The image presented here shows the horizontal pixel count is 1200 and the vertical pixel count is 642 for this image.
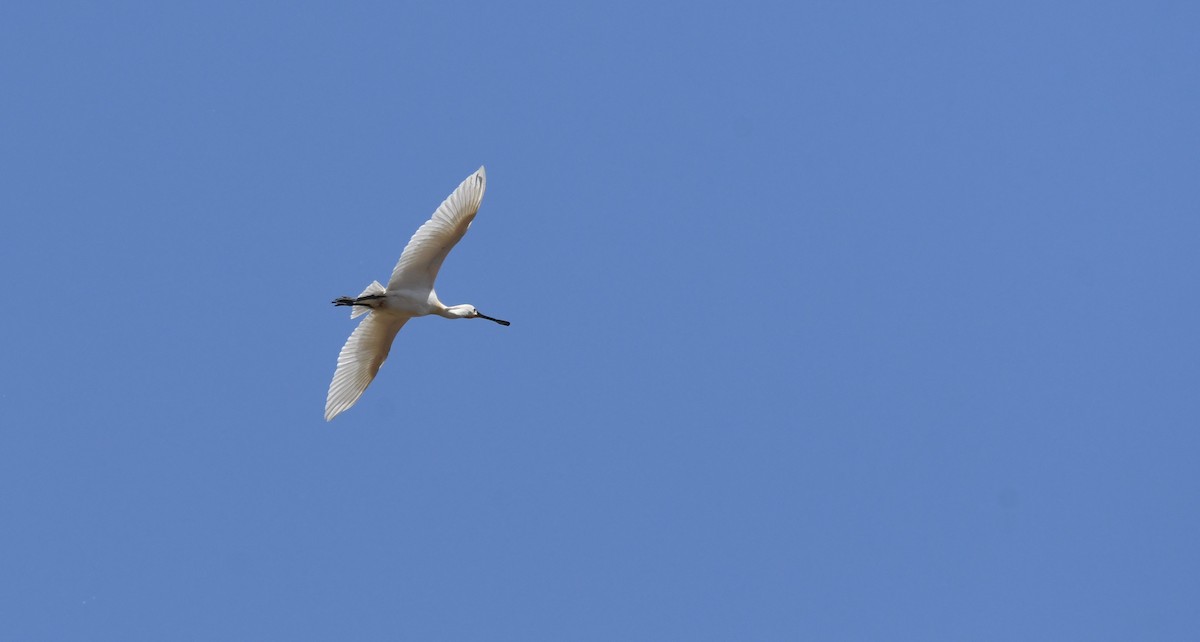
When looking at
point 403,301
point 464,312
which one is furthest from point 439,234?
point 464,312

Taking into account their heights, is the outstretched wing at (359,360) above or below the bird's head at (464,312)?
below

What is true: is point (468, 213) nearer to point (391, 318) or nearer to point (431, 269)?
point (431, 269)

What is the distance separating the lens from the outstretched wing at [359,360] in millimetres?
24172

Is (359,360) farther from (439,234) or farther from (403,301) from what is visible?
(439,234)

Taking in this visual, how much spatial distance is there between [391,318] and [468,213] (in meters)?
2.77

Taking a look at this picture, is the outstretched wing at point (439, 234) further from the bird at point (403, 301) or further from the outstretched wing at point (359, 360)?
the outstretched wing at point (359, 360)

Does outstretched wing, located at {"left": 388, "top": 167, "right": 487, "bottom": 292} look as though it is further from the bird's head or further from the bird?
the bird's head

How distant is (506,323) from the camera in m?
26.6

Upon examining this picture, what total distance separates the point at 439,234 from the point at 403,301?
148cm

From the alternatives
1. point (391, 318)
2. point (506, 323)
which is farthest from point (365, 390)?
point (506, 323)

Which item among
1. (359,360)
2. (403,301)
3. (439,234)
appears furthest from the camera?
(359,360)

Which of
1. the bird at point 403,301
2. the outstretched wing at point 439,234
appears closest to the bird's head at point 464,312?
the bird at point 403,301

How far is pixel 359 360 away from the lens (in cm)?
2442

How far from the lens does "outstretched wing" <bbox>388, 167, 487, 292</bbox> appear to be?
22016 mm
